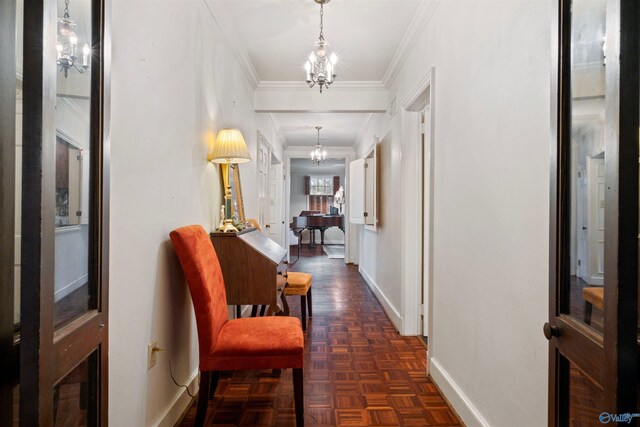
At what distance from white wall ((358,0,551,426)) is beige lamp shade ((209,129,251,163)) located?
1331mm

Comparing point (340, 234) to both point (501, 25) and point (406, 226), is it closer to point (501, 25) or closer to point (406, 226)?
point (406, 226)

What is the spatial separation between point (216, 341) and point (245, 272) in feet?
1.96

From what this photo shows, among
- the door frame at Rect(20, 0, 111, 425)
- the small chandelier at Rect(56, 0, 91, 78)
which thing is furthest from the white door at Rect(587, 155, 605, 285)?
the small chandelier at Rect(56, 0, 91, 78)

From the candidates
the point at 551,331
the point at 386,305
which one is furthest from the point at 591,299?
the point at 386,305

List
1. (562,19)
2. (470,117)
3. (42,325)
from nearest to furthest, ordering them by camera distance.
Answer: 1. (42,325)
2. (562,19)
3. (470,117)

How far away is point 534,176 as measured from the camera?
128 centimetres

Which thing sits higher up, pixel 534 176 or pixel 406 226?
pixel 534 176

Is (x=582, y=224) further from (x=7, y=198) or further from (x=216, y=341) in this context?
(x=216, y=341)

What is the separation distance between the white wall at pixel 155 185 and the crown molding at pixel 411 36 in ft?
4.81

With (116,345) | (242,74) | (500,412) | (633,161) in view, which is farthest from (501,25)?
(242,74)

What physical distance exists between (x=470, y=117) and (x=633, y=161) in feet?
4.12

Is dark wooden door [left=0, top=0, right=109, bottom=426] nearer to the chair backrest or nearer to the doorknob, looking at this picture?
the chair backrest

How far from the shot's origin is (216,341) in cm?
177

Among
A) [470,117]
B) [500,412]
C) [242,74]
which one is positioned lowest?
[500,412]
